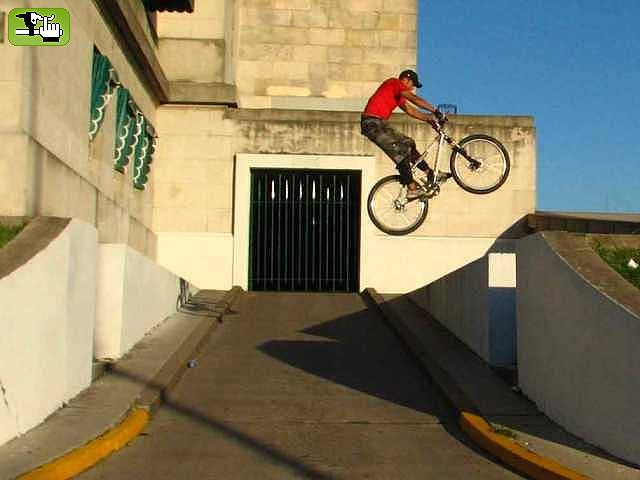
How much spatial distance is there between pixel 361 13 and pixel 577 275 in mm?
20034

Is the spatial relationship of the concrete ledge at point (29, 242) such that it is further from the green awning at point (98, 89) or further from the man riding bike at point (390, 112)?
the green awning at point (98, 89)

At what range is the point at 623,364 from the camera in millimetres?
8367

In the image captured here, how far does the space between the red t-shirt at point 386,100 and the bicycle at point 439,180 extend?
80cm

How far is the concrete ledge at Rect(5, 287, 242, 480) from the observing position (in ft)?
25.2

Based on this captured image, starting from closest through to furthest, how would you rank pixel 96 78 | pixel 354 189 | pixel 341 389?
1. pixel 341 389
2. pixel 96 78
3. pixel 354 189

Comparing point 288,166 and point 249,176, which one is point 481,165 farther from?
point 249,176

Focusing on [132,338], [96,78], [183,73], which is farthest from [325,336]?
[183,73]

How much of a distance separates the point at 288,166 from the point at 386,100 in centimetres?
1181

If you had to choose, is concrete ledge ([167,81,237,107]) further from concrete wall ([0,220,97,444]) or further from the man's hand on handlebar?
concrete wall ([0,220,97,444])

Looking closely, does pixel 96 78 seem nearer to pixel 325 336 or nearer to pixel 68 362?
pixel 325 336

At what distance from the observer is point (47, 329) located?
9336 mm

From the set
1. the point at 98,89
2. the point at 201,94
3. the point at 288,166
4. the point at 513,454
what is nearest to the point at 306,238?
the point at 288,166

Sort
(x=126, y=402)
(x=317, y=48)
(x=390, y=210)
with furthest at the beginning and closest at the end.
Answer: (x=317, y=48) < (x=390, y=210) < (x=126, y=402)

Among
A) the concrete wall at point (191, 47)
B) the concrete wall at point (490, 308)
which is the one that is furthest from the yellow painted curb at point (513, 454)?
the concrete wall at point (191, 47)
